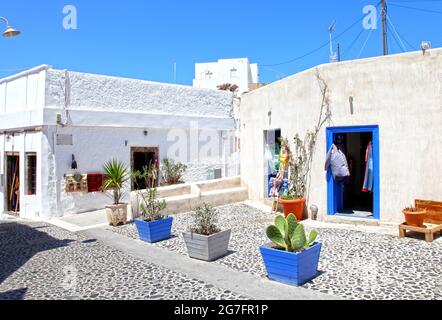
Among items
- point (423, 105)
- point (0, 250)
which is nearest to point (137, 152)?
point (0, 250)

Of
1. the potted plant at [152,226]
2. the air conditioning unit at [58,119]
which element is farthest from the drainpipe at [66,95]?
the potted plant at [152,226]

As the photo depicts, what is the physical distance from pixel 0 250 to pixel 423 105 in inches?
393

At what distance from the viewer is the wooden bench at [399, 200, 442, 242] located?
747 centimetres

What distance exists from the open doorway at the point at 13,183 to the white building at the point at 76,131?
0.04 m

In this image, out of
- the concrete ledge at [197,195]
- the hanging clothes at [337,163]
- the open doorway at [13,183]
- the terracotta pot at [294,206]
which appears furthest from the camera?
the open doorway at [13,183]

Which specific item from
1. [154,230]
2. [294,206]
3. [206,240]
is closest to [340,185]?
[294,206]

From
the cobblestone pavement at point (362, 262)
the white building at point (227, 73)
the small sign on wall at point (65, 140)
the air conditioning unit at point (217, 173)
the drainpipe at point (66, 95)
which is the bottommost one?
the cobblestone pavement at point (362, 262)

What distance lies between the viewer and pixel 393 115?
8.73m

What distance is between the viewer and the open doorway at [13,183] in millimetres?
13391

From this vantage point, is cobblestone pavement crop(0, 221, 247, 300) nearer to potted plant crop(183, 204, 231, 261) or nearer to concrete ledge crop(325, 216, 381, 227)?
potted plant crop(183, 204, 231, 261)

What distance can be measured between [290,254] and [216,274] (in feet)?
4.45

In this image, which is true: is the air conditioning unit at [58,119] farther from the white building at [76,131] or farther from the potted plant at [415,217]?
the potted plant at [415,217]

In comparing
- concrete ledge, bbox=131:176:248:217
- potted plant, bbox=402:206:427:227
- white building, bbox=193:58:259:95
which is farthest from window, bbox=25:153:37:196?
white building, bbox=193:58:259:95

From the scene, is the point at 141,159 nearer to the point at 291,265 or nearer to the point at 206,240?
the point at 206,240
